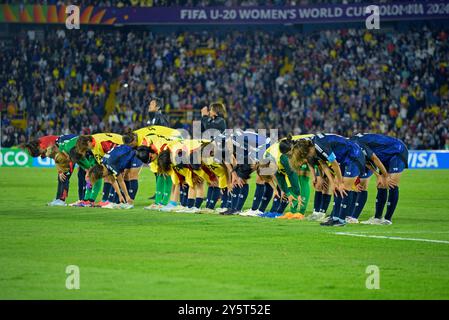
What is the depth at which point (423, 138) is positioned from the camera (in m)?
43.4

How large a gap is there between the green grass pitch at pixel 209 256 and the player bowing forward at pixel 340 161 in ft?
1.45

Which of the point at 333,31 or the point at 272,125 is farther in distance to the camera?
the point at 333,31

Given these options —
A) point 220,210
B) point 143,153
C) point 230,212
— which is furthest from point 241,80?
point 143,153

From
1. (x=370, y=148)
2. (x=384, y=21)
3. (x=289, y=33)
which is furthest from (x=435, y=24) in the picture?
(x=370, y=148)

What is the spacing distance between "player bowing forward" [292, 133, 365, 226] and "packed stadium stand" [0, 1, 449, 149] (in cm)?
2533

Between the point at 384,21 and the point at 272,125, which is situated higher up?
the point at 384,21

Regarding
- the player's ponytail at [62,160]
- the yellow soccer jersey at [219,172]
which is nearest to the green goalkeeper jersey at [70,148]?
the player's ponytail at [62,160]

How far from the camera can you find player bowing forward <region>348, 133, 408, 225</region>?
19312mm

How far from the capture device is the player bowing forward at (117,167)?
73.7 feet

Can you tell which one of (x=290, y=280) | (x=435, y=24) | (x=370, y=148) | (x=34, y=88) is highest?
(x=435, y=24)

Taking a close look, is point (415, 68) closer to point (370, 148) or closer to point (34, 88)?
point (34, 88)

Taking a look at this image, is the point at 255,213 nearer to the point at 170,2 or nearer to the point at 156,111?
the point at 156,111

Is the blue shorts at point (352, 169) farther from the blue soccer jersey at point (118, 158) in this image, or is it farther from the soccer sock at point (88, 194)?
the soccer sock at point (88, 194)

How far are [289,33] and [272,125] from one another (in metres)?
7.16
